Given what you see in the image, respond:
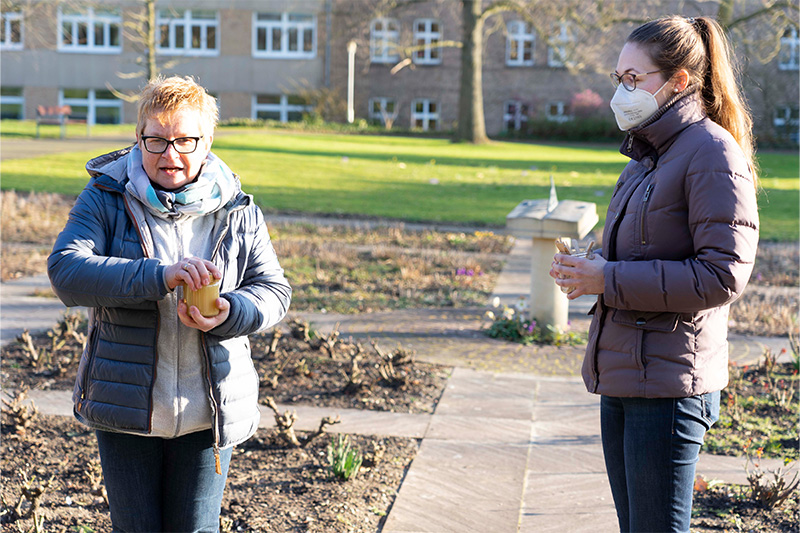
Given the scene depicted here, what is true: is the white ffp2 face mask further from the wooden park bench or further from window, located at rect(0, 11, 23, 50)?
window, located at rect(0, 11, 23, 50)

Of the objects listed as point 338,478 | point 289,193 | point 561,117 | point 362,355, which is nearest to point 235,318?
point 338,478

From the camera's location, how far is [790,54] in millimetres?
35500

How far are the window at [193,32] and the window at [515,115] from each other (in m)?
13.2

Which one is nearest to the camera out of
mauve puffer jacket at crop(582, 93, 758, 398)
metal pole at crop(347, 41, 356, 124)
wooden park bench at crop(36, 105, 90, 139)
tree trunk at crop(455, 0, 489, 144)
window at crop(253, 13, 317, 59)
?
mauve puffer jacket at crop(582, 93, 758, 398)

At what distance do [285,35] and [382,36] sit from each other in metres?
4.42

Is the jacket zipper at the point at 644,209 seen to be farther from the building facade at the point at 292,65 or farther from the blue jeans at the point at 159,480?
the building facade at the point at 292,65

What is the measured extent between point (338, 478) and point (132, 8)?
123ft

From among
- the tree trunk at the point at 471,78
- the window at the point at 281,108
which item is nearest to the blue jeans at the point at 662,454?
the tree trunk at the point at 471,78

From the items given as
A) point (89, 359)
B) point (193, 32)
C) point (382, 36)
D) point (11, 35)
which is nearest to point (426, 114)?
point (382, 36)

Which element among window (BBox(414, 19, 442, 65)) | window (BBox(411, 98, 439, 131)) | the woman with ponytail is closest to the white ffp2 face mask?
the woman with ponytail

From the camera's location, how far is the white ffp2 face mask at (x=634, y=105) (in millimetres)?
2469

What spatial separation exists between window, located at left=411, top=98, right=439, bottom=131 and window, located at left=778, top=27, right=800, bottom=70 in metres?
14.4

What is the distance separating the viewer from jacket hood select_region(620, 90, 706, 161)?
2.41 meters

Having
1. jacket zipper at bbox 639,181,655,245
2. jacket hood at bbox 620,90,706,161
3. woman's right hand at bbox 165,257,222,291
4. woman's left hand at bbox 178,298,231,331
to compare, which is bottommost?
woman's left hand at bbox 178,298,231,331
